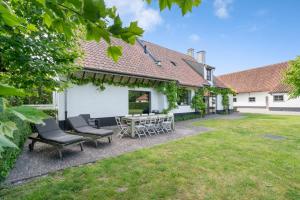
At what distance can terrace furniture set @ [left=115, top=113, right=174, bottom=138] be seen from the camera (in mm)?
9516

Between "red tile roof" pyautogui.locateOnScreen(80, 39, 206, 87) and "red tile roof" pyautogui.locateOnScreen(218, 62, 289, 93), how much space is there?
16590 mm

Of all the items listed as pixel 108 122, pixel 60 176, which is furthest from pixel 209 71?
pixel 60 176

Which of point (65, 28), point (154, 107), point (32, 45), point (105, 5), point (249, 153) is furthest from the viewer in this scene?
point (154, 107)

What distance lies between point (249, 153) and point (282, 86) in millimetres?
28128

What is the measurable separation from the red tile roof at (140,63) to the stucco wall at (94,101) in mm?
1337

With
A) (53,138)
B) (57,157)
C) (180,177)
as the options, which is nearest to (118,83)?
(53,138)

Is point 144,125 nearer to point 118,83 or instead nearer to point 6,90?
point 118,83

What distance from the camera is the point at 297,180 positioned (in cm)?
461

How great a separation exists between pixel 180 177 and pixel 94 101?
837cm

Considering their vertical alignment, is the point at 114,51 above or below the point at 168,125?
above

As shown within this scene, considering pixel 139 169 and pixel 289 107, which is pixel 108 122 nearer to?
pixel 139 169

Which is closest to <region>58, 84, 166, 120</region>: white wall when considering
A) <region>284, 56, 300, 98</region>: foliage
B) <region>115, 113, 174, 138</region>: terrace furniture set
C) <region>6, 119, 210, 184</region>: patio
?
<region>115, 113, 174, 138</region>: terrace furniture set

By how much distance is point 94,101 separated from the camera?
1181cm

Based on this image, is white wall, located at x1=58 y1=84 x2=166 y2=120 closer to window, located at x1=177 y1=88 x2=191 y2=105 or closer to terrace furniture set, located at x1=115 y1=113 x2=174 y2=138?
terrace furniture set, located at x1=115 y1=113 x2=174 y2=138
